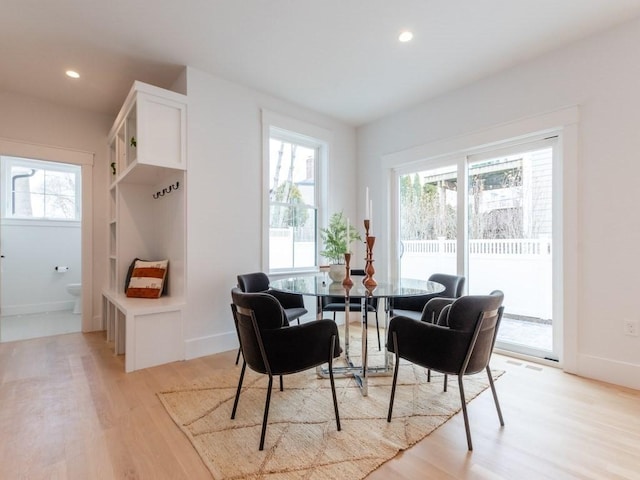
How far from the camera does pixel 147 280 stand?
3.15 metres

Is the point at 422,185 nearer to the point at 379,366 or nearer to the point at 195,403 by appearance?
the point at 379,366

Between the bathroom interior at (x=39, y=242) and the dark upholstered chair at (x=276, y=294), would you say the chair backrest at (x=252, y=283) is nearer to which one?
the dark upholstered chair at (x=276, y=294)

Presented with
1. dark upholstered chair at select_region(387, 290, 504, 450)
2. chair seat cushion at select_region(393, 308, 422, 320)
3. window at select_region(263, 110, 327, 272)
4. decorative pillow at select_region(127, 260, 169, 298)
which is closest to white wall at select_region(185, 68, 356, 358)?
window at select_region(263, 110, 327, 272)

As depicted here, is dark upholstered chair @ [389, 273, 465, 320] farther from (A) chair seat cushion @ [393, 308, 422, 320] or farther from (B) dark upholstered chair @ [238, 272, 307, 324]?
(B) dark upholstered chair @ [238, 272, 307, 324]

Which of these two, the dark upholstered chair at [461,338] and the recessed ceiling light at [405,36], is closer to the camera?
the dark upholstered chair at [461,338]

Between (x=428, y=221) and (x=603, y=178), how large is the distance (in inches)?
62.7

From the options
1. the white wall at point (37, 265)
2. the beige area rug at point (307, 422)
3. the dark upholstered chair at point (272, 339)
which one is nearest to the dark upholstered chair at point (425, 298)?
the beige area rug at point (307, 422)

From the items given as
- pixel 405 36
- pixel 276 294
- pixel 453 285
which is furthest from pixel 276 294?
pixel 405 36

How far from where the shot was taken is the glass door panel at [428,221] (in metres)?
3.50

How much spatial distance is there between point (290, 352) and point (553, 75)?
122 inches

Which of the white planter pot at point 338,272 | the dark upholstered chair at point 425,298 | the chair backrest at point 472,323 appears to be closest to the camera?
the chair backrest at point 472,323

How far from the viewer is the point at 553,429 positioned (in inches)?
70.9

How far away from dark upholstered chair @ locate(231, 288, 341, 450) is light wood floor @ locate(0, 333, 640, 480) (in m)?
0.54

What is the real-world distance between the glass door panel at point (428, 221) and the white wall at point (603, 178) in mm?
1021
